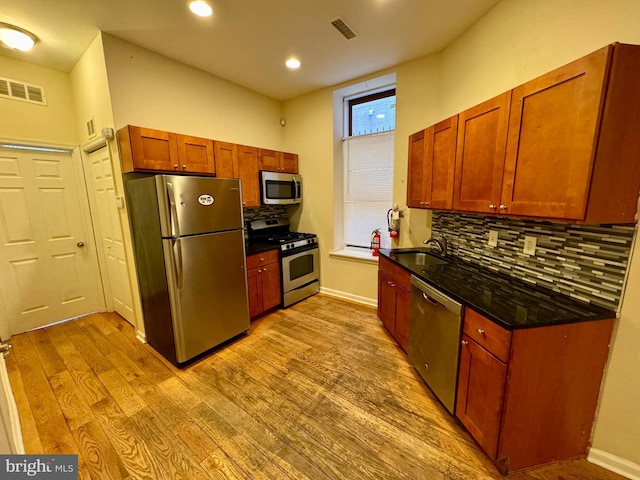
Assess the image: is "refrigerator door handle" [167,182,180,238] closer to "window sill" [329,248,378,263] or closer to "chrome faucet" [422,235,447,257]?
"window sill" [329,248,378,263]

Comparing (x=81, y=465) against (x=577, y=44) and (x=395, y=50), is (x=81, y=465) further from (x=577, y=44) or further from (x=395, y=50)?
(x=395, y=50)

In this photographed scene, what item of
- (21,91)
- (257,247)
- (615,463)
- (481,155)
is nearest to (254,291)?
(257,247)

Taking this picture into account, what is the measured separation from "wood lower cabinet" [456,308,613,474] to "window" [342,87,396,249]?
2.27m

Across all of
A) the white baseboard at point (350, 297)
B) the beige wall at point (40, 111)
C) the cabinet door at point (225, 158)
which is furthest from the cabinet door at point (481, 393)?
the beige wall at point (40, 111)

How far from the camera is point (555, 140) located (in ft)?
4.21

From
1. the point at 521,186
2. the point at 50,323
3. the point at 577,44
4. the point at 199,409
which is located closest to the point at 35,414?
the point at 199,409

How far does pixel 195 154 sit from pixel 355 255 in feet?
7.82

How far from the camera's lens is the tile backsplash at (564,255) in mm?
1305

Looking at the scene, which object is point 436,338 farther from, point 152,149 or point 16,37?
point 16,37

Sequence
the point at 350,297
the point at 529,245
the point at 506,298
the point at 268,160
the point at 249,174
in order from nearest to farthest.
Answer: the point at 506,298, the point at 529,245, the point at 249,174, the point at 268,160, the point at 350,297

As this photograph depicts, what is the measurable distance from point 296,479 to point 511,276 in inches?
77.9

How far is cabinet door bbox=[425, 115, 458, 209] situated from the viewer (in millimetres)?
2025

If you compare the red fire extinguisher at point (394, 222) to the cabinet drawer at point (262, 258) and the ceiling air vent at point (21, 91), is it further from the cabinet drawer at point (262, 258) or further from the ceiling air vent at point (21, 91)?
the ceiling air vent at point (21, 91)

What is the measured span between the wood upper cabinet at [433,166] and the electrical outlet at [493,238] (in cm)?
41
